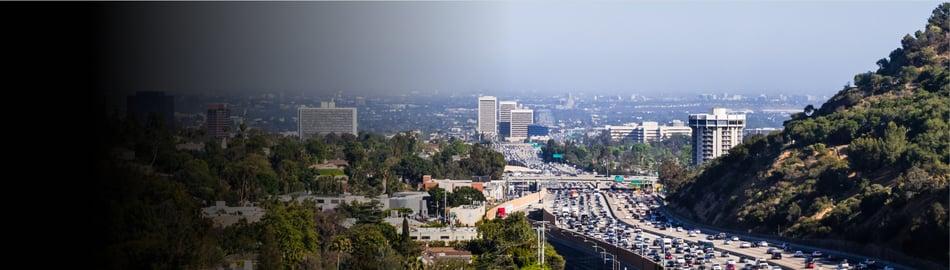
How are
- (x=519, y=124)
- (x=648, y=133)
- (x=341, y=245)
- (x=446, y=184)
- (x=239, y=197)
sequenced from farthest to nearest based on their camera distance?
(x=519, y=124), (x=648, y=133), (x=446, y=184), (x=239, y=197), (x=341, y=245)

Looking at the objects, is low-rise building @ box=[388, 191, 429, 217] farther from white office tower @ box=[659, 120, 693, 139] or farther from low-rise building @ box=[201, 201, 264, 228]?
white office tower @ box=[659, 120, 693, 139]

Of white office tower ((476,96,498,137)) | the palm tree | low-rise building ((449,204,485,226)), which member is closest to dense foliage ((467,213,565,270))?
the palm tree

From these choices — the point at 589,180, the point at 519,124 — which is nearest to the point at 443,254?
the point at 589,180

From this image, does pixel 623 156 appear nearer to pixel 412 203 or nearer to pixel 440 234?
pixel 412 203

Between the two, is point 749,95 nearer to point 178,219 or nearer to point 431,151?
point 431,151

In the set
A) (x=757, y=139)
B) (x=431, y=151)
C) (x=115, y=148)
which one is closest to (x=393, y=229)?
(x=115, y=148)
